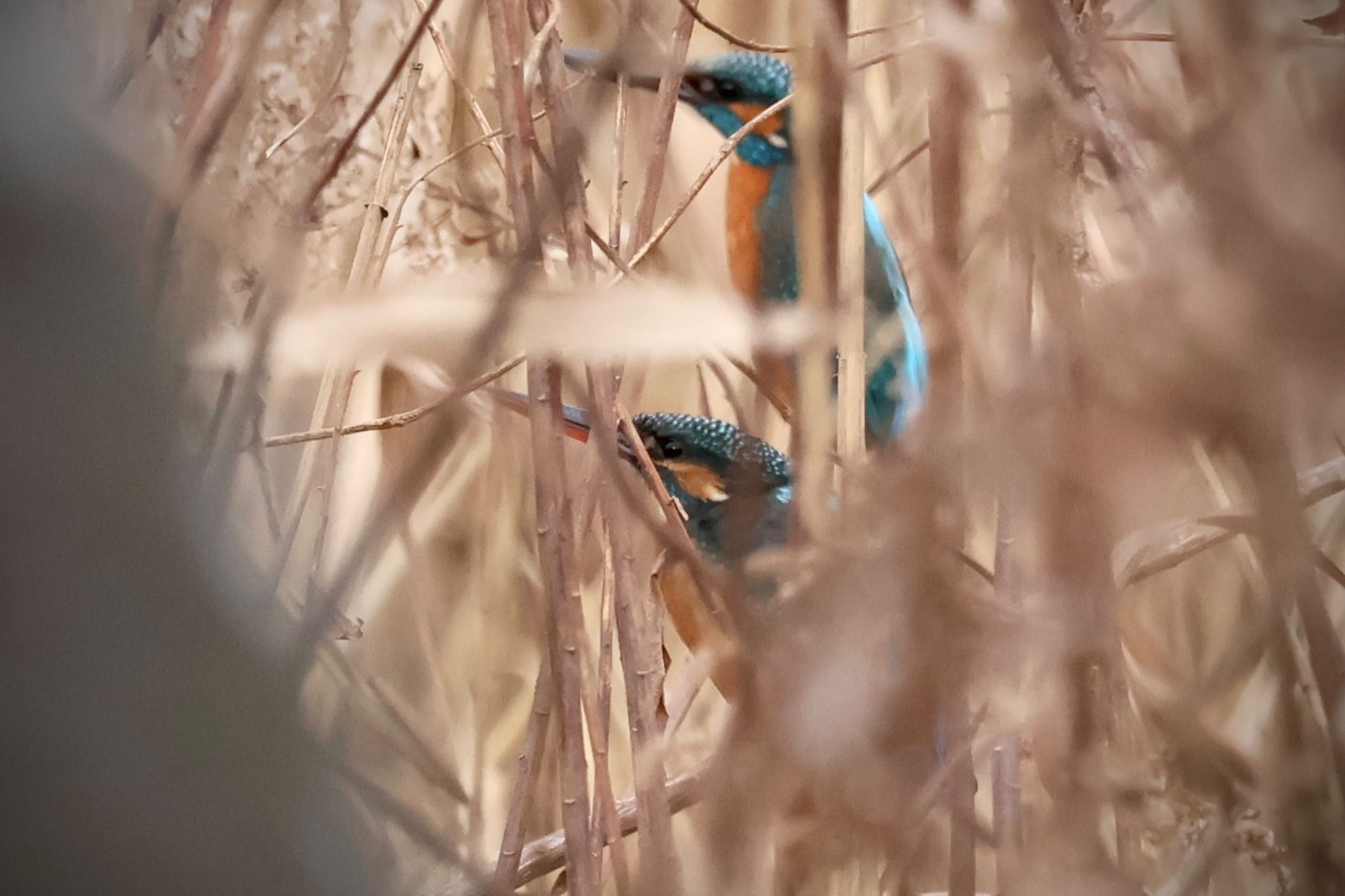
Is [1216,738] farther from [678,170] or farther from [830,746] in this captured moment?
[678,170]

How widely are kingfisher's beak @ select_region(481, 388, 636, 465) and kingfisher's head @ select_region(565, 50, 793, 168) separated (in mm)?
105

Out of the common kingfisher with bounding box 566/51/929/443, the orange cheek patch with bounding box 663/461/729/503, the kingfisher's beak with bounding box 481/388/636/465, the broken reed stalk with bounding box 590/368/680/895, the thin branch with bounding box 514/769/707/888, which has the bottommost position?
the thin branch with bounding box 514/769/707/888

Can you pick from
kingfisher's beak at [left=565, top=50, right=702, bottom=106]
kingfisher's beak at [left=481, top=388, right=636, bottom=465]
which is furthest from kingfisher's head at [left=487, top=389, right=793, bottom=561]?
kingfisher's beak at [left=565, top=50, right=702, bottom=106]

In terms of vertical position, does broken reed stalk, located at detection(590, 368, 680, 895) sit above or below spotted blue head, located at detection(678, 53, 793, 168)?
below

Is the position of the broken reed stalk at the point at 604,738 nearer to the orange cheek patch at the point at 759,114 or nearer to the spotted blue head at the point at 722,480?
the spotted blue head at the point at 722,480

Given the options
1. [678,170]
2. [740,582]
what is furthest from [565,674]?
A: [678,170]

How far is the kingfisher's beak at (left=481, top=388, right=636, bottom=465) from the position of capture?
13.0 inches

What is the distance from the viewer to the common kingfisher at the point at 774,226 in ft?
1.01

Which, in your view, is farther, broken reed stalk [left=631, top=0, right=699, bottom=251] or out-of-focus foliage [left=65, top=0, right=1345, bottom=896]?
broken reed stalk [left=631, top=0, right=699, bottom=251]

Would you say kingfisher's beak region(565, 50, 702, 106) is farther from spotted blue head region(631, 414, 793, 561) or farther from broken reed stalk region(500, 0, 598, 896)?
spotted blue head region(631, 414, 793, 561)

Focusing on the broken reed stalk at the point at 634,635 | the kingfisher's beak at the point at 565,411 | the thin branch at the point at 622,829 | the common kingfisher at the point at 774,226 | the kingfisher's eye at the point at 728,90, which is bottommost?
Result: the thin branch at the point at 622,829

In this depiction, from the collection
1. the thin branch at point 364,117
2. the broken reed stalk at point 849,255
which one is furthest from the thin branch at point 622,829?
the thin branch at point 364,117

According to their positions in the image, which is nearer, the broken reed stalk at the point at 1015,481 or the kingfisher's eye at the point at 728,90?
the broken reed stalk at the point at 1015,481

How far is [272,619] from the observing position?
11.2 inches
